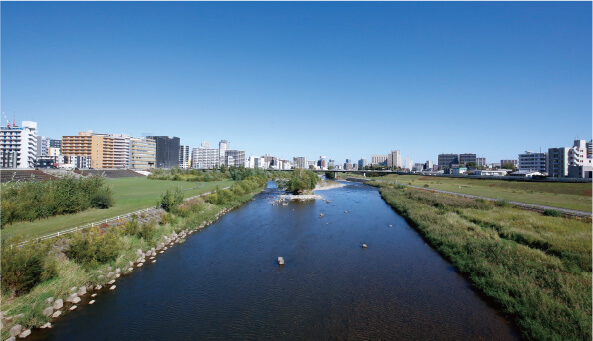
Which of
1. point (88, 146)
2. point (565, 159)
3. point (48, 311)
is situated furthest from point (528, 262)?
point (88, 146)

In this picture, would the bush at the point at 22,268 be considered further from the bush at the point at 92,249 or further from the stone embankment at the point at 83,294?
the bush at the point at 92,249

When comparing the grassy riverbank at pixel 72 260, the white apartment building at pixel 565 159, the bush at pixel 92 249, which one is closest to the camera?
the grassy riverbank at pixel 72 260

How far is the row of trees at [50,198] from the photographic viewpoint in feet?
73.4

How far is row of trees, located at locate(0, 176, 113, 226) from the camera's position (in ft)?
73.4

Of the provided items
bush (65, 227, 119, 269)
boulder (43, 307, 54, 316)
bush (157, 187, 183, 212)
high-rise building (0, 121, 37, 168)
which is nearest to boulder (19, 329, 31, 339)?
boulder (43, 307, 54, 316)

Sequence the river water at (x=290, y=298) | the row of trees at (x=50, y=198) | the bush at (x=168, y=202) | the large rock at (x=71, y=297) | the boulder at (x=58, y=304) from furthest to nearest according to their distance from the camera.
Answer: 1. the bush at (x=168, y=202)
2. the row of trees at (x=50, y=198)
3. the large rock at (x=71, y=297)
4. the boulder at (x=58, y=304)
5. the river water at (x=290, y=298)

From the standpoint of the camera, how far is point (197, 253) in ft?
74.9

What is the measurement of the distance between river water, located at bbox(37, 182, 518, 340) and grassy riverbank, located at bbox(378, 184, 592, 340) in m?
0.93

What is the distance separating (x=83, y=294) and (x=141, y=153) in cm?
12318

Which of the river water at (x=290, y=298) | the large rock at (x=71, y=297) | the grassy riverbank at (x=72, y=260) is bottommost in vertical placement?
the river water at (x=290, y=298)

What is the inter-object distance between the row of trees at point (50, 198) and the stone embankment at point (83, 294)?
10.0 meters

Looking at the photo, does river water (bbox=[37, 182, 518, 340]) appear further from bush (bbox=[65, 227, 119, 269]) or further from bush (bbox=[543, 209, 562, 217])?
bush (bbox=[543, 209, 562, 217])

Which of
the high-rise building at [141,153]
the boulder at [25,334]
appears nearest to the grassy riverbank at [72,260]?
the boulder at [25,334]

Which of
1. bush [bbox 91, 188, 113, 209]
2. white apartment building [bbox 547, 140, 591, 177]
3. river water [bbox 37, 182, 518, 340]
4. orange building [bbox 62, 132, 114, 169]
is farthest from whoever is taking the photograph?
orange building [bbox 62, 132, 114, 169]
